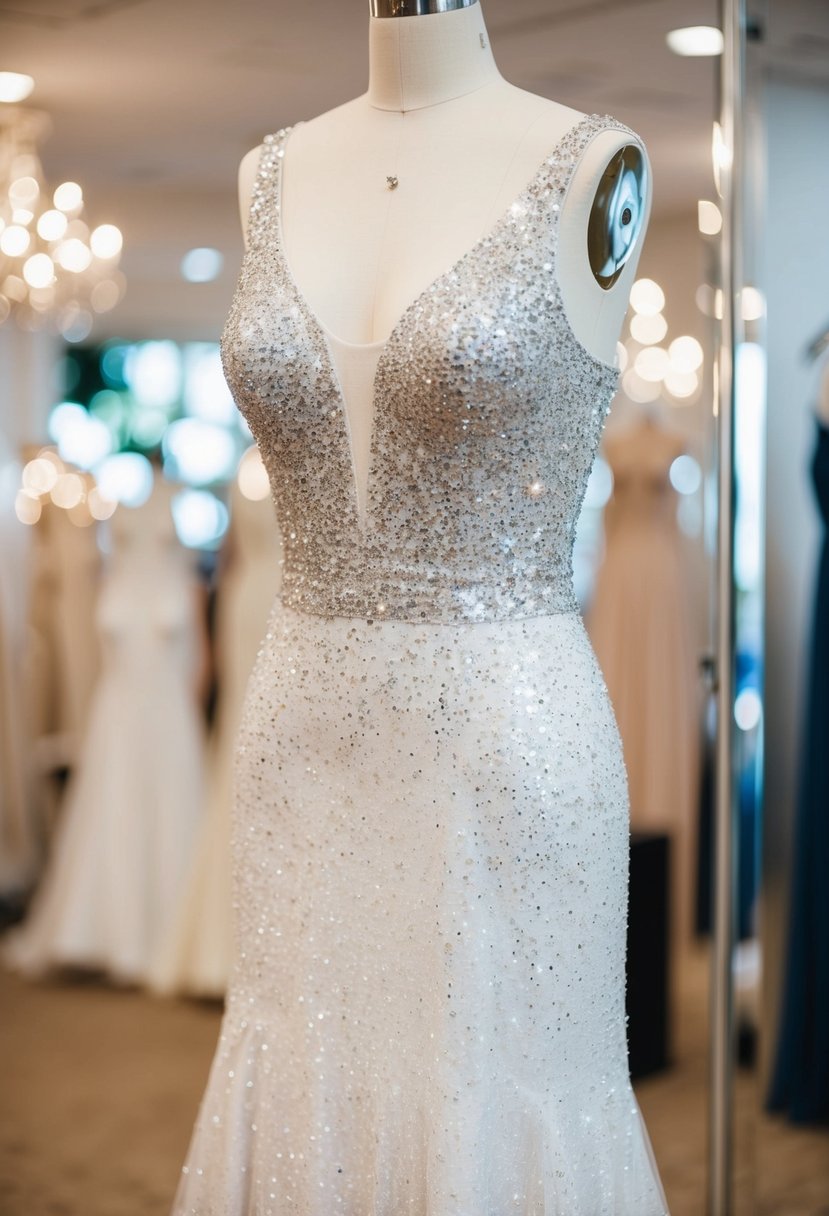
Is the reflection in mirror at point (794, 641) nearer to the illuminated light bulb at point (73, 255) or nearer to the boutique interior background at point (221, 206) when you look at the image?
the boutique interior background at point (221, 206)

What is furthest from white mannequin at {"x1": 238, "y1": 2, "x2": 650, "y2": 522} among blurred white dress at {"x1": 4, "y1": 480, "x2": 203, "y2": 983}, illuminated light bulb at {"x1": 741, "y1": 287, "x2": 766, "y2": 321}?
blurred white dress at {"x1": 4, "y1": 480, "x2": 203, "y2": 983}

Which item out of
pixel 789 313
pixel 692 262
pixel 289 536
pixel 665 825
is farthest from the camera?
pixel 665 825

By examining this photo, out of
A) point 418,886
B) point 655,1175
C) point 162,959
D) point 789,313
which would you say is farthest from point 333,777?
point 162,959

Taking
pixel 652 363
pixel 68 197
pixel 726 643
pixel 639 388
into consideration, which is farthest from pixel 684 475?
pixel 68 197

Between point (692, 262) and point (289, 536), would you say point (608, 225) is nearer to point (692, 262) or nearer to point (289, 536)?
point (289, 536)

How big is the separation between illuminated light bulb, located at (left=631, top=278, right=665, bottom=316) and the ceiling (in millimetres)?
550

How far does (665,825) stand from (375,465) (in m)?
2.49

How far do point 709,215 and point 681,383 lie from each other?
105cm

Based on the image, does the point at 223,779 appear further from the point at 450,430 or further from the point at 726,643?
the point at 450,430

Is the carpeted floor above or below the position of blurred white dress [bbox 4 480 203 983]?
below

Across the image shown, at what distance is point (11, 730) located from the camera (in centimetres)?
340

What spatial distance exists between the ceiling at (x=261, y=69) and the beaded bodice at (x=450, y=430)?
2.70 ft

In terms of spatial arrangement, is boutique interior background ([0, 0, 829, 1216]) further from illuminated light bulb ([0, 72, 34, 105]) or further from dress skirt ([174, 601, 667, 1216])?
dress skirt ([174, 601, 667, 1216])

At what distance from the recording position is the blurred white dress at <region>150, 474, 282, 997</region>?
12.2 feet
